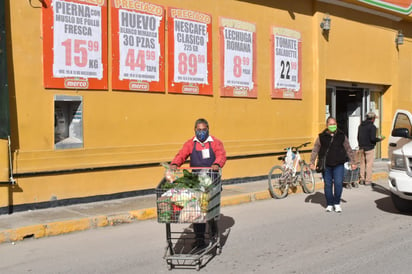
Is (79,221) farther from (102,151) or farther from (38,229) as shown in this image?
(102,151)

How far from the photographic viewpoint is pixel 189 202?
17.2 feet

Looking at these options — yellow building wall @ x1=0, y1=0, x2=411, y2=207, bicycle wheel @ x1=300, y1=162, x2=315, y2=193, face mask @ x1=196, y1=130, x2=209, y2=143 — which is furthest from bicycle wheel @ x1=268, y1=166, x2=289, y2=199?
face mask @ x1=196, y1=130, x2=209, y2=143

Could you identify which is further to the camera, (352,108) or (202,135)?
(352,108)

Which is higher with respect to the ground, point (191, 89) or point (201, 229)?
point (191, 89)

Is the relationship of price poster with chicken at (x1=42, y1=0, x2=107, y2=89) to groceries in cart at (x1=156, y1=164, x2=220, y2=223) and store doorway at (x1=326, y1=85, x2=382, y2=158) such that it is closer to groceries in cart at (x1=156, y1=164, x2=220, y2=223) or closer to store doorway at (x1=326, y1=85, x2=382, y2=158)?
groceries in cart at (x1=156, y1=164, x2=220, y2=223)

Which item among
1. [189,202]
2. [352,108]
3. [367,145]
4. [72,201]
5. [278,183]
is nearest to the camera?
[189,202]

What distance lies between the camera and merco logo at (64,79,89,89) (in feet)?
28.9

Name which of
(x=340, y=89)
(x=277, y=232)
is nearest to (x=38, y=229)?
(x=277, y=232)

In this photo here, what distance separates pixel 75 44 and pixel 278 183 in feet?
17.6

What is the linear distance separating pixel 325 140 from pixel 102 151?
4.34 meters

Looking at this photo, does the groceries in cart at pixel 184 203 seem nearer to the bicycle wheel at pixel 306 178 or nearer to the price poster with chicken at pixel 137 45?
the price poster with chicken at pixel 137 45

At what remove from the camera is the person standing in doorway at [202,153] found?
20.2ft

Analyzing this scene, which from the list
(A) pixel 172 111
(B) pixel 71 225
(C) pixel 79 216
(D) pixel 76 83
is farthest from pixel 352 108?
(B) pixel 71 225

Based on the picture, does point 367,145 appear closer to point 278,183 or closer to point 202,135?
point 278,183
